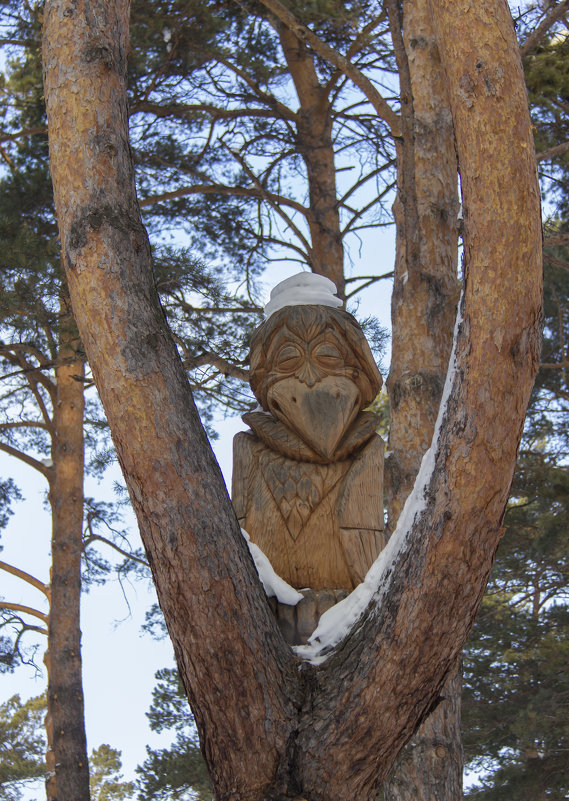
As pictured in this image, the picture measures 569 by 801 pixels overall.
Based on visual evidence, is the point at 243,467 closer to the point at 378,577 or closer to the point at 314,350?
the point at 314,350

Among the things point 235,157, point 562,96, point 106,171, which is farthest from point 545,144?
point 106,171

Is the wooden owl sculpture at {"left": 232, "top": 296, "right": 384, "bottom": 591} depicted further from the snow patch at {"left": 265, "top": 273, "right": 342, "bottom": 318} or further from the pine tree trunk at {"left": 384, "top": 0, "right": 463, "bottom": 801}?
the pine tree trunk at {"left": 384, "top": 0, "right": 463, "bottom": 801}

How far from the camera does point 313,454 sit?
381 centimetres

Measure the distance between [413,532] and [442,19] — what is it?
178 cm

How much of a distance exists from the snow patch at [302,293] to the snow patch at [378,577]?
3.82ft

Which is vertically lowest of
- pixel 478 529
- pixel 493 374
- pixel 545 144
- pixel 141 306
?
pixel 478 529

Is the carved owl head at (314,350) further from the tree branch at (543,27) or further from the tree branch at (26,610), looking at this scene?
the tree branch at (26,610)

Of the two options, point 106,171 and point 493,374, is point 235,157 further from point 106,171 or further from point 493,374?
point 493,374

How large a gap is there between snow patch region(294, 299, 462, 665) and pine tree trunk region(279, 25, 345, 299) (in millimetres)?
6029

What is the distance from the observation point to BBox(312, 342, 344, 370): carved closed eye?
3910mm

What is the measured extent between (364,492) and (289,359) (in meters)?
0.66

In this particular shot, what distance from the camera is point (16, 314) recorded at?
9016mm

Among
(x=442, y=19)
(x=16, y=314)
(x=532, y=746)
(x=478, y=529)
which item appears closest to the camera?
(x=478, y=529)

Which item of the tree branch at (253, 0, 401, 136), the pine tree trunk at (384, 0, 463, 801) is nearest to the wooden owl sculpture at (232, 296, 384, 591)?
the pine tree trunk at (384, 0, 463, 801)
